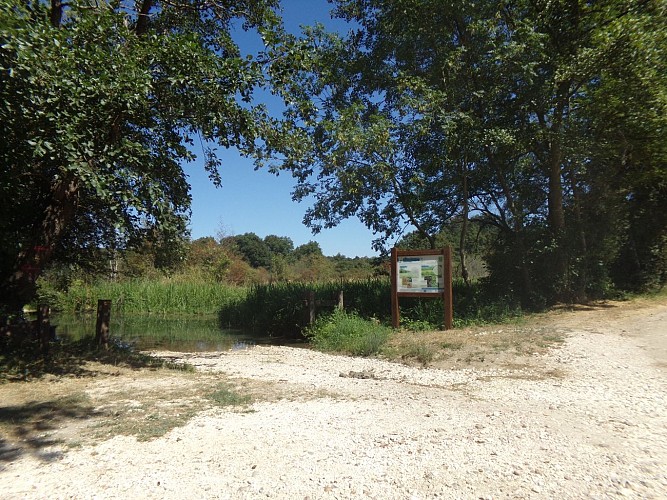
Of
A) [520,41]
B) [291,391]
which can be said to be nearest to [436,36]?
[520,41]

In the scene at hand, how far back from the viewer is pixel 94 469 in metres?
4.18

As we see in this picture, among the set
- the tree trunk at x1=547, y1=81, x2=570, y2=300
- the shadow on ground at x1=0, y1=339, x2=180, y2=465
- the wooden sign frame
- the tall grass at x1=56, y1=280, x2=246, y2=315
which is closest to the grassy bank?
the wooden sign frame

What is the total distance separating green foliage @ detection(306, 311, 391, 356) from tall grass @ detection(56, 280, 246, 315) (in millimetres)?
13412

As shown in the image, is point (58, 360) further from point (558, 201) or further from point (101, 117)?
point (558, 201)

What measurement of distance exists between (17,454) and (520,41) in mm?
14192

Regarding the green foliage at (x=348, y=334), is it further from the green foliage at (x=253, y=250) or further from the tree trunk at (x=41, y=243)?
the green foliage at (x=253, y=250)

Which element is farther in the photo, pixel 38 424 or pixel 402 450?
pixel 38 424

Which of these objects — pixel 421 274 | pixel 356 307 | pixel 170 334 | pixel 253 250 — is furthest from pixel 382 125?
pixel 253 250

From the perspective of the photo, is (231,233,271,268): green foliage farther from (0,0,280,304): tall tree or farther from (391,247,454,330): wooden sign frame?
(0,0,280,304): tall tree

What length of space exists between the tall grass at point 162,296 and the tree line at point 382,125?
13681 mm

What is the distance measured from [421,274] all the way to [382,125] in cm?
416

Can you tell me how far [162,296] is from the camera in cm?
2819

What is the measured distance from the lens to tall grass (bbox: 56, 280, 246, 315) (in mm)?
27891

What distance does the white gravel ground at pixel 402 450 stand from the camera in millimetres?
3801
